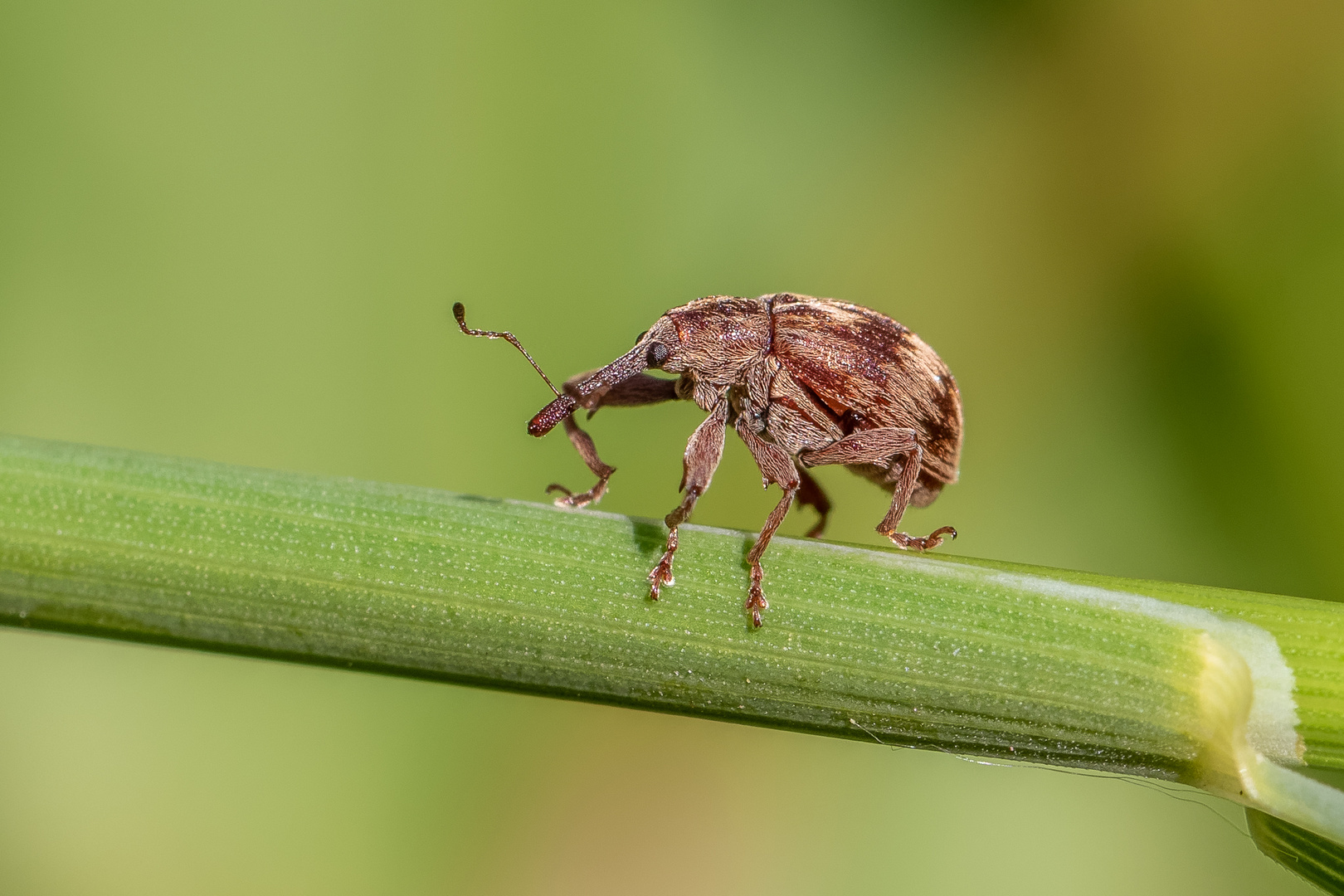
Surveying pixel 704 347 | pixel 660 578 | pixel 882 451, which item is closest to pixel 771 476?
pixel 882 451

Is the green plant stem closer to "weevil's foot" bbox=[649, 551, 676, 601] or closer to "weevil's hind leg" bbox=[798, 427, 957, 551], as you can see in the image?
"weevil's foot" bbox=[649, 551, 676, 601]

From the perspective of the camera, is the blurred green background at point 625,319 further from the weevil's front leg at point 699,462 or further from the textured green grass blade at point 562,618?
the textured green grass blade at point 562,618

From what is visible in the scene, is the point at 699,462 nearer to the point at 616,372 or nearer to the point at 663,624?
the point at 616,372

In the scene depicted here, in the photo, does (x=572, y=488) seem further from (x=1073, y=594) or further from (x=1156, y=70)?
(x=1156, y=70)

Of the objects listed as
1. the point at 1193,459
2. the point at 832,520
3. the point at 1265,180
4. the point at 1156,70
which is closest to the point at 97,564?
the point at 832,520

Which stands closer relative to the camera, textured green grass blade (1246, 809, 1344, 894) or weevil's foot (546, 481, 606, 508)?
textured green grass blade (1246, 809, 1344, 894)

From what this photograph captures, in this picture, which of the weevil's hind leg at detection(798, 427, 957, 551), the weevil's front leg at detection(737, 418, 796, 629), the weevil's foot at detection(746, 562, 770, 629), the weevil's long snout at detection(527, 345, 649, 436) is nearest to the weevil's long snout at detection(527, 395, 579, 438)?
the weevil's long snout at detection(527, 345, 649, 436)
